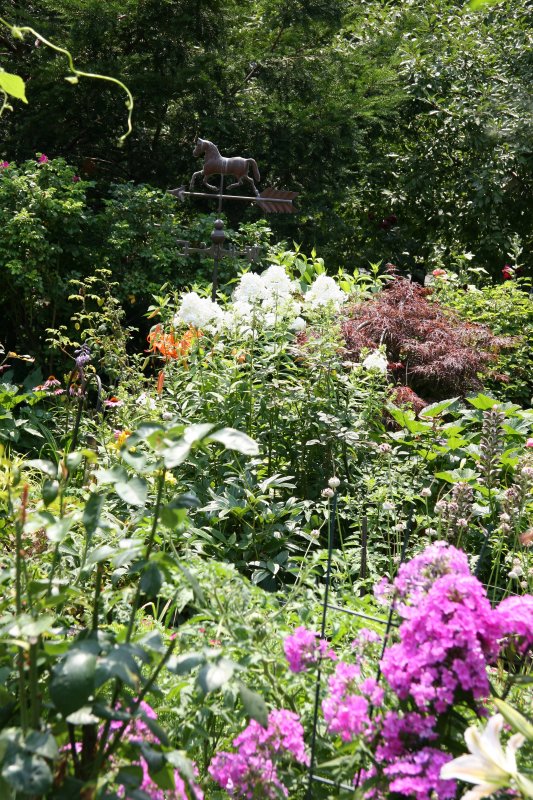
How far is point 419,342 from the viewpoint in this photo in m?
4.43

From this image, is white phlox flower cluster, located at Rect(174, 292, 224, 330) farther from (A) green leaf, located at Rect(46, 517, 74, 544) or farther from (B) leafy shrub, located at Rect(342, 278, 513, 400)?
(A) green leaf, located at Rect(46, 517, 74, 544)

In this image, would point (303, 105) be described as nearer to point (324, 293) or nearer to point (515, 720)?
point (324, 293)

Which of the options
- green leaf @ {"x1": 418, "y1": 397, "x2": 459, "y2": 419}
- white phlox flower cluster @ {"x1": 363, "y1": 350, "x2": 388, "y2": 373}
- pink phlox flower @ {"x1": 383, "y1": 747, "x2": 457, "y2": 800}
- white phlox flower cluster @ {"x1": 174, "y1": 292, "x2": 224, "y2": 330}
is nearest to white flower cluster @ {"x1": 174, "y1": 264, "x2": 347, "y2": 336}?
white phlox flower cluster @ {"x1": 174, "y1": 292, "x2": 224, "y2": 330}

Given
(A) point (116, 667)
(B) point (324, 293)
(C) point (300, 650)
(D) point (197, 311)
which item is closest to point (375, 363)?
(B) point (324, 293)

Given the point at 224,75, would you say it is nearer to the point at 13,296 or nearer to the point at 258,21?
the point at 258,21

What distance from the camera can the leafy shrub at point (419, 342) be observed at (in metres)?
4.27

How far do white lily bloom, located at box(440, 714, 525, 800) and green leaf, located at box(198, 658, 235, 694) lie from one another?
307 millimetres

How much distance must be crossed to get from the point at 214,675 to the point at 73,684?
184 millimetres

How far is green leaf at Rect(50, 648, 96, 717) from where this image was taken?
3.46ft

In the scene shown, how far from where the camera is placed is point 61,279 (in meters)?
6.23

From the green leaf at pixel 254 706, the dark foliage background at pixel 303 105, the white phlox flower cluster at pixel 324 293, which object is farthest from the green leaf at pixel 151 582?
the dark foliage background at pixel 303 105

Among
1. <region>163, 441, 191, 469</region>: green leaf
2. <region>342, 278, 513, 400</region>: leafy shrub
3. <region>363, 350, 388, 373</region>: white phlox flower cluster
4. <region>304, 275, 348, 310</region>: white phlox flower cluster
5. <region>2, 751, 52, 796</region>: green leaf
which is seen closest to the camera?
<region>2, 751, 52, 796</region>: green leaf

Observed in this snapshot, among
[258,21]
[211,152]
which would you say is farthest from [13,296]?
[258,21]

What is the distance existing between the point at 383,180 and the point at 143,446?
6998 millimetres
